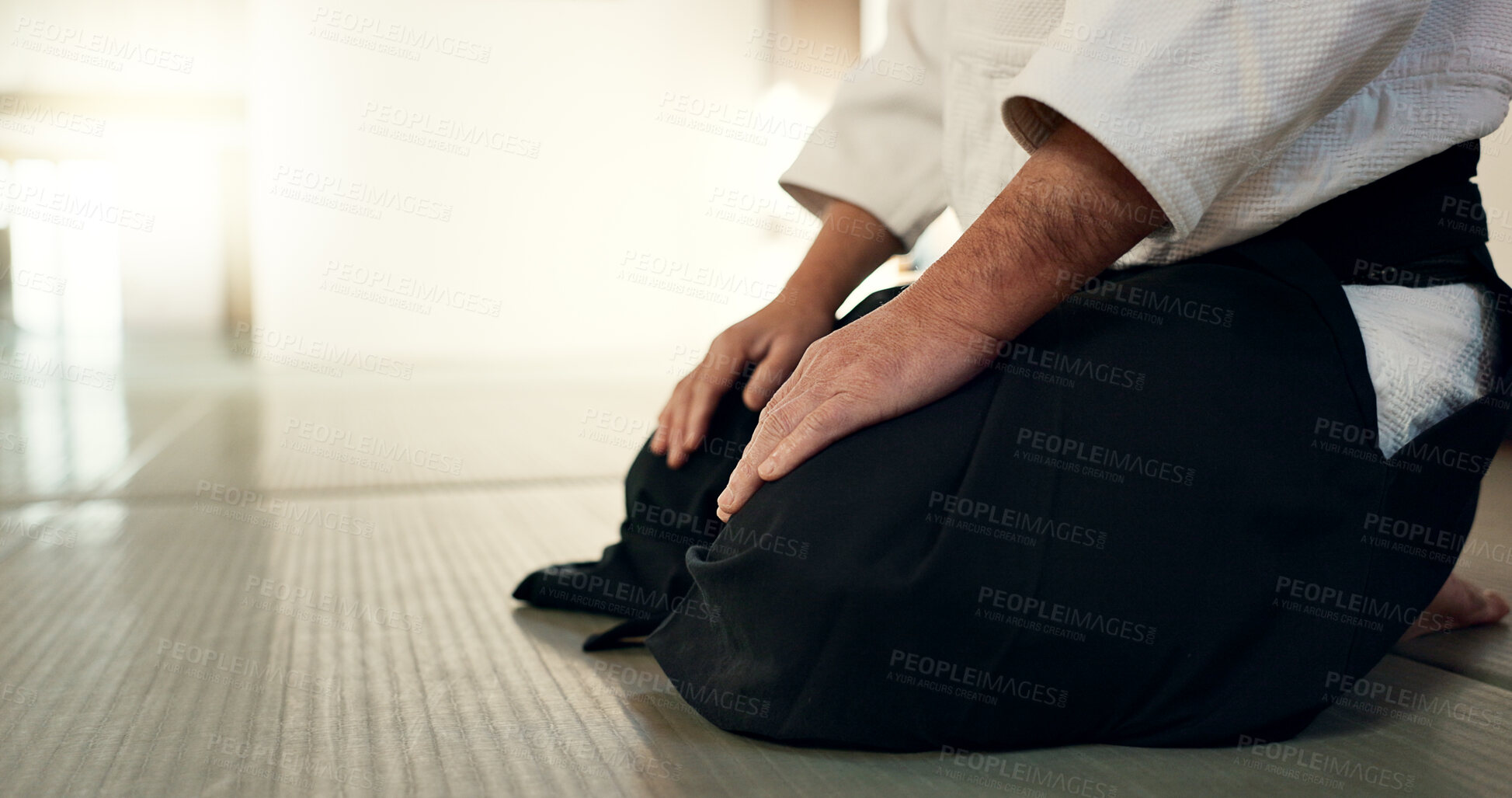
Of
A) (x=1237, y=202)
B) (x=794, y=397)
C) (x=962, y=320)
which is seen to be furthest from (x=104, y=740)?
(x=1237, y=202)

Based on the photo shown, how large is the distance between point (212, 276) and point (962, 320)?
5.02 m

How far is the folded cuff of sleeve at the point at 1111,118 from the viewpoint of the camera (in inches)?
24.2

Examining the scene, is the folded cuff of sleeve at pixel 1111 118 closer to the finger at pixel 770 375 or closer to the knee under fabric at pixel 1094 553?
the knee under fabric at pixel 1094 553

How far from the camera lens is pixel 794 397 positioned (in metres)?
0.69

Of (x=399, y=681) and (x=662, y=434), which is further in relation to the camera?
(x=662, y=434)

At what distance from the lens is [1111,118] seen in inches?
24.3

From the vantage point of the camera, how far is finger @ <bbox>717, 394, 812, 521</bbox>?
2.24 ft

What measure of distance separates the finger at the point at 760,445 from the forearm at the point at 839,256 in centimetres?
31

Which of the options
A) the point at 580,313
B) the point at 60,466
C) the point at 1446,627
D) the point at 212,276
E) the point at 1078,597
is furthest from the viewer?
the point at 580,313

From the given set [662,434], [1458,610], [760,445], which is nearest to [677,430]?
[662,434]

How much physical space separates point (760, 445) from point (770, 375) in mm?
230

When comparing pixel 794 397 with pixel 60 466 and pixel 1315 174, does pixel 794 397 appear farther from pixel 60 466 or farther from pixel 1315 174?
pixel 60 466

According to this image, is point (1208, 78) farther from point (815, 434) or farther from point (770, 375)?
point (770, 375)

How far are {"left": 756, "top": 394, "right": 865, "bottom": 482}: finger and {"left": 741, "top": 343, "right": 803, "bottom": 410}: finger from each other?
21 cm
